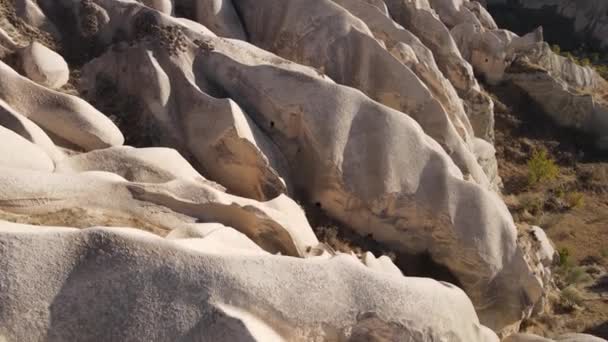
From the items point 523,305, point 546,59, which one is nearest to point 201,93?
point 523,305

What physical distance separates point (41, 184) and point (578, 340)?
5.13m

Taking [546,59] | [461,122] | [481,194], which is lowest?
[546,59]

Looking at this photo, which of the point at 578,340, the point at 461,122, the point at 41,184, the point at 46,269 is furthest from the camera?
the point at 461,122

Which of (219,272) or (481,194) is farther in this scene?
(481,194)

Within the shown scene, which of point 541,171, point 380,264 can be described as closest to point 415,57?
point 541,171

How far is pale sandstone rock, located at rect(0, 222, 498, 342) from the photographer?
303cm

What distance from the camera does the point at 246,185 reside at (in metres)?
5.92

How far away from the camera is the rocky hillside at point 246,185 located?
10.5 feet

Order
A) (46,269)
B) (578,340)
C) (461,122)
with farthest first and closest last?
(461,122), (578,340), (46,269)

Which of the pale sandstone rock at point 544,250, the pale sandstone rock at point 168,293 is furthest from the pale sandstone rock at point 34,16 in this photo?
the pale sandstone rock at point 544,250

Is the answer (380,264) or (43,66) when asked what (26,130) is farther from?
(380,264)

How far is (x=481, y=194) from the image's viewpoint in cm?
649

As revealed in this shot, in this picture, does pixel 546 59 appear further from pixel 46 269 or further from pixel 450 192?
pixel 46 269

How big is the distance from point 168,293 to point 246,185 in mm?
2794
